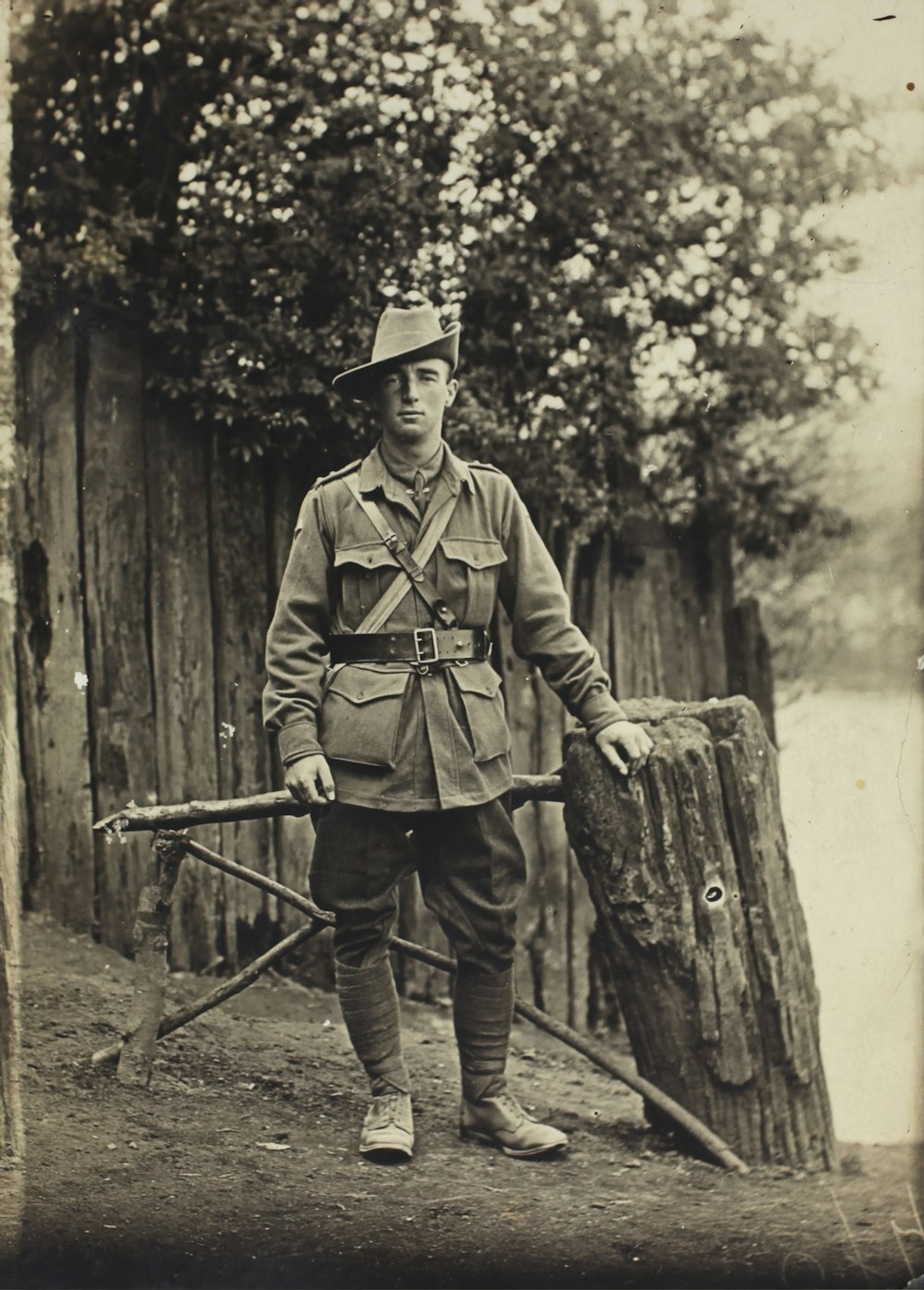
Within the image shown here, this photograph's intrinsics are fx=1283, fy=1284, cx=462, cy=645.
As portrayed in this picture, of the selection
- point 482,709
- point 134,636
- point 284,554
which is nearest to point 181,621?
point 134,636

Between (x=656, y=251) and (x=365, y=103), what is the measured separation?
1.00m

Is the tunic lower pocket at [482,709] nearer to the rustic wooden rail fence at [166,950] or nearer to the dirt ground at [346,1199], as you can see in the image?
the rustic wooden rail fence at [166,950]

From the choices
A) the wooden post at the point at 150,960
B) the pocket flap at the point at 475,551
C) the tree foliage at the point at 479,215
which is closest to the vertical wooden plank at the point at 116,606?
the tree foliage at the point at 479,215

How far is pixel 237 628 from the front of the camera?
3.89m

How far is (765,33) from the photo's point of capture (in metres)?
3.71

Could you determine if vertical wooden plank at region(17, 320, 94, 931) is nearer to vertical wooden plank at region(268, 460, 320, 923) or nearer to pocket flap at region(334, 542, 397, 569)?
vertical wooden plank at region(268, 460, 320, 923)

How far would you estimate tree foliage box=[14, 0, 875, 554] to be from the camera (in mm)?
3621

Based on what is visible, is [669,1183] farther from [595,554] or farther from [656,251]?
[656,251]

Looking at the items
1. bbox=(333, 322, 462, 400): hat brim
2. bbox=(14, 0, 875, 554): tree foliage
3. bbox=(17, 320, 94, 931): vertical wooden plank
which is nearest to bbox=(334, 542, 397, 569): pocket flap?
bbox=(333, 322, 462, 400): hat brim

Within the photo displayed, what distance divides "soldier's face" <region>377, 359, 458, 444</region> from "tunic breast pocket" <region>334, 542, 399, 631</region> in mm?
306

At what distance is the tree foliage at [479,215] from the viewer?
3621 mm

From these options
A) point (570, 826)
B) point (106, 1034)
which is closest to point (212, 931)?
point (106, 1034)

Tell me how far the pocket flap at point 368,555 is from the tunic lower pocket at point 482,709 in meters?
0.33

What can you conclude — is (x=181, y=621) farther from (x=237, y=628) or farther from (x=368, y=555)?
(x=368, y=555)
